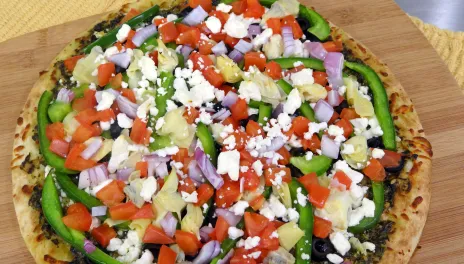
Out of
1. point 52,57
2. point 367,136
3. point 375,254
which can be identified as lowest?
point 375,254

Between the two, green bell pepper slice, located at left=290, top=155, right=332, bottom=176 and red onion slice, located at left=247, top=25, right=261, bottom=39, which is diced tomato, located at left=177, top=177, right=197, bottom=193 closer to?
green bell pepper slice, located at left=290, top=155, right=332, bottom=176

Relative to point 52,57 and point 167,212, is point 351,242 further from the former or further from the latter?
point 52,57

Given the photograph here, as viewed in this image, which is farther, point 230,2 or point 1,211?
point 230,2

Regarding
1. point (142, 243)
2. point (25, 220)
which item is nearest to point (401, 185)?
point (142, 243)

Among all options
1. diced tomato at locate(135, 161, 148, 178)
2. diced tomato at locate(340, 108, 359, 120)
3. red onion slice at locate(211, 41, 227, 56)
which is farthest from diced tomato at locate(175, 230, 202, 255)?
red onion slice at locate(211, 41, 227, 56)

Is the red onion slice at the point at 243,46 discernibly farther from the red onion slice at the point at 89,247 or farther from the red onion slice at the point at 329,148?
the red onion slice at the point at 89,247
